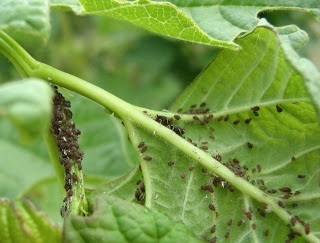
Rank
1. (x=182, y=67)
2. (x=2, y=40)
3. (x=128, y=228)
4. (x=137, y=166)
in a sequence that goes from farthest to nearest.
Answer: (x=182, y=67) → (x=137, y=166) → (x=2, y=40) → (x=128, y=228)

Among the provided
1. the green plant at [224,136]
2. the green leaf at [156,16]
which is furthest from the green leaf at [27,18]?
the green leaf at [156,16]

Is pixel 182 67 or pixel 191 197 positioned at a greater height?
pixel 191 197

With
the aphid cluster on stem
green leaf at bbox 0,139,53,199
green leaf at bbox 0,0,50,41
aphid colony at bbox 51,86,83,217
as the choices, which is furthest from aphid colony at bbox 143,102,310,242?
green leaf at bbox 0,139,53,199

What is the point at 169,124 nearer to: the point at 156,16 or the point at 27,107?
the point at 156,16

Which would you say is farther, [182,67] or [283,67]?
[182,67]

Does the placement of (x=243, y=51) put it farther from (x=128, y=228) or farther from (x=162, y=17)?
(x=128, y=228)

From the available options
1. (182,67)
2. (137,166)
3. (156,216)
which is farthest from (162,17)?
(182,67)

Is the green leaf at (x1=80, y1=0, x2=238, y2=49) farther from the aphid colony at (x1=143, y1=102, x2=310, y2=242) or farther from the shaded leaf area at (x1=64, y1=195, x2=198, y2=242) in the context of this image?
the shaded leaf area at (x1=64, y1=195, x2=198, y2=242)

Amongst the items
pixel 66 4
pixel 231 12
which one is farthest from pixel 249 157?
pixel 66 4
